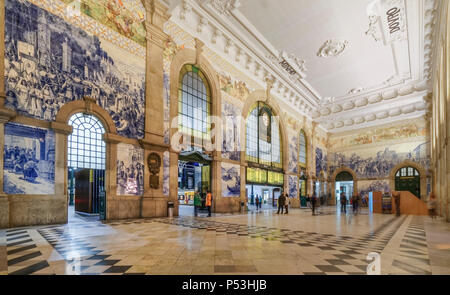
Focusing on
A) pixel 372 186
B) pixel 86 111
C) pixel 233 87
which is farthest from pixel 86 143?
pixel 372 186

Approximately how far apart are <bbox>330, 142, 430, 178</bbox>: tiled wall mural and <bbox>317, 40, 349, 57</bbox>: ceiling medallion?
1694 cm

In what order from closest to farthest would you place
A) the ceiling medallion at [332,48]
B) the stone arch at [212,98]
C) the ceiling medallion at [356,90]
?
the stone arch at [212,98] < the ceiling medallion at [332,48] < the ceiling medallion at [356,90]

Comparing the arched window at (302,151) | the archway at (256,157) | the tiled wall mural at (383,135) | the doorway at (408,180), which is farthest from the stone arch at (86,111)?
the doorway at (408,180)

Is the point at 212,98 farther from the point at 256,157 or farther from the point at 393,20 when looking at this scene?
the point at 393,20

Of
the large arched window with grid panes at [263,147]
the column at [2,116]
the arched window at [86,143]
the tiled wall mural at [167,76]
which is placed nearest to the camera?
the column at [2,116]

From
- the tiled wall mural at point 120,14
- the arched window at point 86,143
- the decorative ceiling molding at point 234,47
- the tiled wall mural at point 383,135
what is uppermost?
the decorative ceiling molding at point 234,47

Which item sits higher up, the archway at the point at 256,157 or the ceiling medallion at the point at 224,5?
the ceiling medallion at the point at 224,5

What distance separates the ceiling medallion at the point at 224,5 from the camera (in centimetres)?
1322

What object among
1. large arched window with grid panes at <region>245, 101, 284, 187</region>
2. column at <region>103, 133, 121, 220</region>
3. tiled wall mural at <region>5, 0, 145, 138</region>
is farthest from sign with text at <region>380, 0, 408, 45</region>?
column at <region>103, 133, 121, 220</region>

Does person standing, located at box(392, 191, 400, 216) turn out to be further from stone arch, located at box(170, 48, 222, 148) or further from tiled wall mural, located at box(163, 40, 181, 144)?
tiled wall mural, located at box(163, 40, 181, 144)

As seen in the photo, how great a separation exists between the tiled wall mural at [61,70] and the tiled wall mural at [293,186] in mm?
16148

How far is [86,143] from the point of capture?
973 cm

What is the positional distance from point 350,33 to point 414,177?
1978 cm

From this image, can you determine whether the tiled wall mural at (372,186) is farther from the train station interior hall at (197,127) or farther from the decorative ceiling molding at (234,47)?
the decorative ceiling molding at (234,47)
